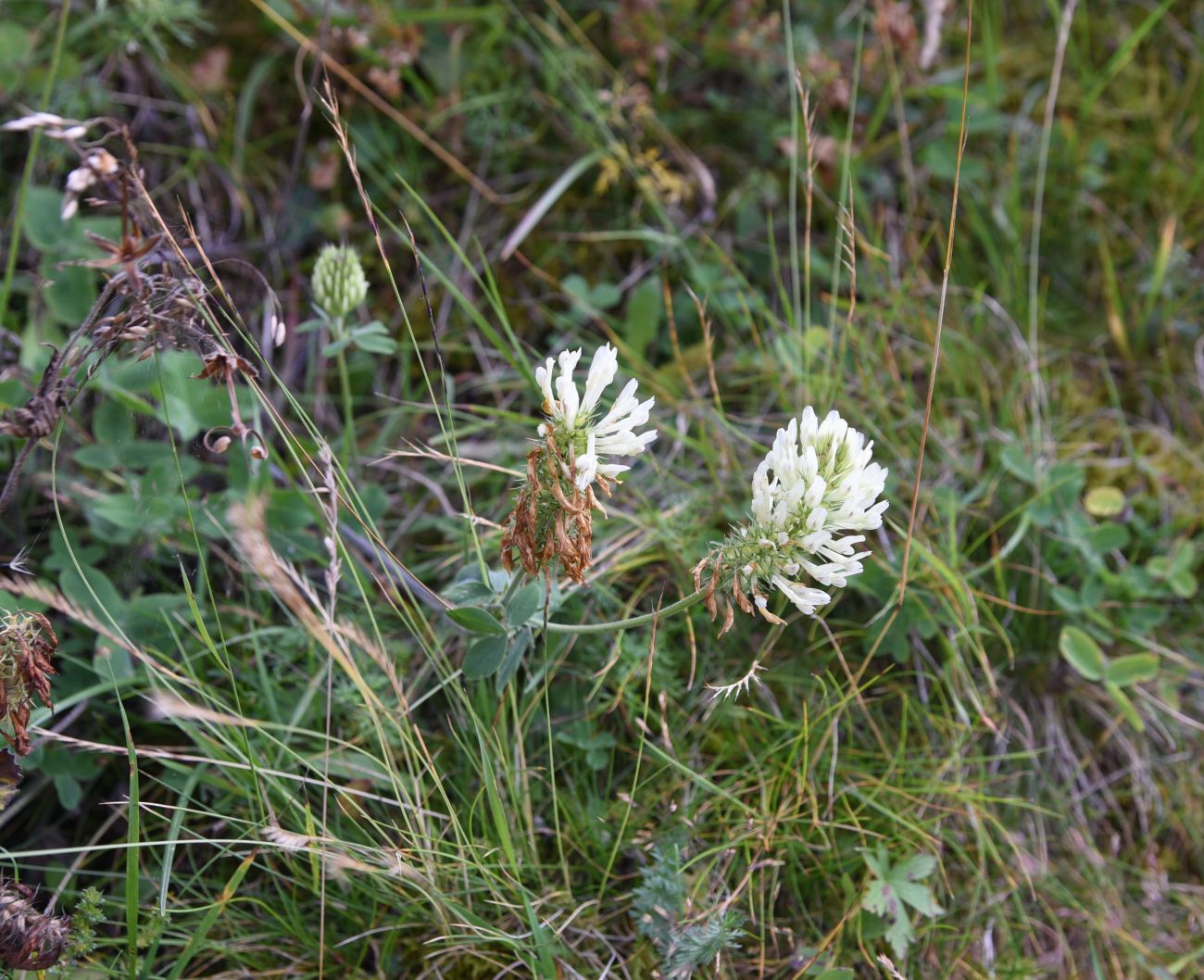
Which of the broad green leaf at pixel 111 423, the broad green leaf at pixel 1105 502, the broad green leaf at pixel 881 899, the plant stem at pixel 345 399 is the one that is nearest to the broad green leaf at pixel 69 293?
the broad green leaf at pixel 111 423

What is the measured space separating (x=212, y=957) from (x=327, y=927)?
204 mm

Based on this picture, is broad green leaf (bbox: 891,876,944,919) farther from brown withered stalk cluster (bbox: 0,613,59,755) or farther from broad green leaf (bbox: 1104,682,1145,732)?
brown withered stalk cluster (bbox: 0,613,59,755)

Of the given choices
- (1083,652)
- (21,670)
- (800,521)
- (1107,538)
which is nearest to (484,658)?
(800,521)

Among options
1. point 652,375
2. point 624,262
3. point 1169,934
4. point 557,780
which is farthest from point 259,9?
point 1169,934

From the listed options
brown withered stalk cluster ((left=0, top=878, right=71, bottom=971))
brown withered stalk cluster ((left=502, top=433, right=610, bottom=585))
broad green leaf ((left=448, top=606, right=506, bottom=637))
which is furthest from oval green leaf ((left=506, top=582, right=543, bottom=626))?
brown withered stalk cluster ((left=0, top=878, right=71, bottom=971))

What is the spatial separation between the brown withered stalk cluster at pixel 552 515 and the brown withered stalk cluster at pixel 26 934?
88cm

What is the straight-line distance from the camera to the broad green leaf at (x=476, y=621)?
1.61 meters

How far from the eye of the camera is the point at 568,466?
1.44 metres

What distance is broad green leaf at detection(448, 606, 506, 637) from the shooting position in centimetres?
161

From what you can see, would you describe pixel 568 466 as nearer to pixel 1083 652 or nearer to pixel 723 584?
pixel 723 584

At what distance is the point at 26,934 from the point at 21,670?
0.38m

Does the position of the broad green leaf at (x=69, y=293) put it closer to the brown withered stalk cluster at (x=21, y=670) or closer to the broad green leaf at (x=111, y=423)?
the broad green leaf at (x=111, y=423)

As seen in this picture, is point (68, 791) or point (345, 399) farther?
point (345, 399)

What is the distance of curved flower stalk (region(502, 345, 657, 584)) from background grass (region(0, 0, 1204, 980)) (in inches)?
11.2
